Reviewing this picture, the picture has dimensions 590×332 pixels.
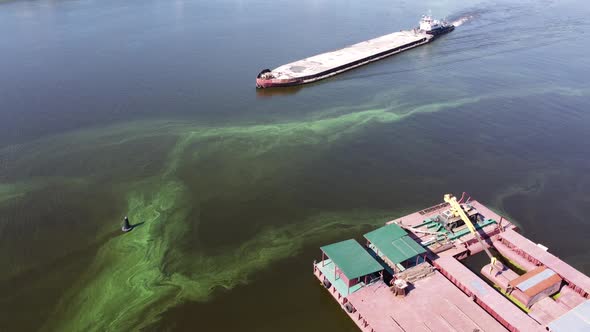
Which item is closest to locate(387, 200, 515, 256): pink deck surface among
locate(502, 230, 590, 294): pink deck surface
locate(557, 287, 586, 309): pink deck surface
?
locate(502, 230, 590, 294): pink deck surface

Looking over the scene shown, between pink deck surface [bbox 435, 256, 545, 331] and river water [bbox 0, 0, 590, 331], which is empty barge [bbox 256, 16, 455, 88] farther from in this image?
pink deck surface [bbox 435, 256, 545, 331]

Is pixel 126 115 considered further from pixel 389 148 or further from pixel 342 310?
pixel 342 310

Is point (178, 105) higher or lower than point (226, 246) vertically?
higher

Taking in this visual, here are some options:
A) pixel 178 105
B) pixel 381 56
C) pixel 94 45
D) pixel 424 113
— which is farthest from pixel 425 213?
pixel 94 45

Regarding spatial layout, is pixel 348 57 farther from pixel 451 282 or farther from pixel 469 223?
pixel 451 282

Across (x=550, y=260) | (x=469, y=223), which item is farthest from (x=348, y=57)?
(x=550, y=260)
